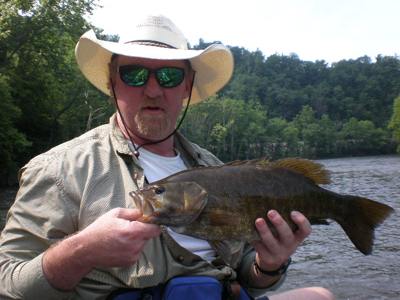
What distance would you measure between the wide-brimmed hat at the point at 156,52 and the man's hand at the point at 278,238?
142 cm

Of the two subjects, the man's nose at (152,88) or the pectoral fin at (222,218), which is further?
the man's nose at (152,88)

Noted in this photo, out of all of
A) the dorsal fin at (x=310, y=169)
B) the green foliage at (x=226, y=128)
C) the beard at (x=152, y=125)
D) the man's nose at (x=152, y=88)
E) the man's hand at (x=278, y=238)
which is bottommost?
the green foliage at (x=226, y=128)

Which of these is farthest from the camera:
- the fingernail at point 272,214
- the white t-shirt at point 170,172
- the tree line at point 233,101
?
the tree line at point 233,101

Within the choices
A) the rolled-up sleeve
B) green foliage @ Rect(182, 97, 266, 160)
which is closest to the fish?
the rolled-up sleeve

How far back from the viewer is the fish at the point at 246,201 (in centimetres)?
296

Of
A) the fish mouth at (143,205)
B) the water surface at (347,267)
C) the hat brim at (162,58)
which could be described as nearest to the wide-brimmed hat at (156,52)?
the hat brim at (162,58)

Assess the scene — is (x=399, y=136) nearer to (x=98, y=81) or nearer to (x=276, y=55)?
(x=98, y=81)

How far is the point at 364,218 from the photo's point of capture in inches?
146

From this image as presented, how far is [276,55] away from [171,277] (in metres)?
188

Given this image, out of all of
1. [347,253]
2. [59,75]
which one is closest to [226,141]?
[59,75]

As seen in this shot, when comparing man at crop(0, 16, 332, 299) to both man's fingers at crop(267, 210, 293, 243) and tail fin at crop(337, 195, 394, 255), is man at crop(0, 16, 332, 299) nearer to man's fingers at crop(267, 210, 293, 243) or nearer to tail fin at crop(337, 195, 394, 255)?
man's fingers at crop(267, 210, 293, 243)

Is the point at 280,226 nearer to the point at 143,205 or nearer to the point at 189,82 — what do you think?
the point at 143,205

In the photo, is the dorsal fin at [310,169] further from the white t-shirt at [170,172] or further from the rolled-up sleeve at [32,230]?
the rolled-up sleeve at [32,230]

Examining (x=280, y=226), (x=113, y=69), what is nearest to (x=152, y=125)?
(x=113, y=69)
